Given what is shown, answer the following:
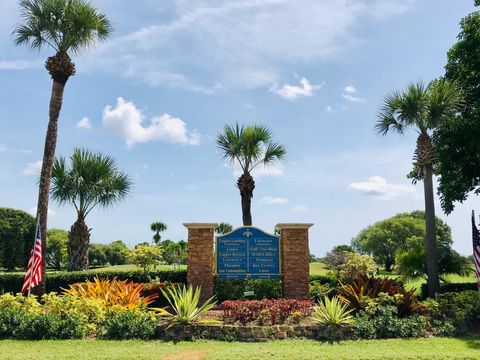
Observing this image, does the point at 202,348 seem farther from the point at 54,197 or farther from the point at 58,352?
the point at 54,197

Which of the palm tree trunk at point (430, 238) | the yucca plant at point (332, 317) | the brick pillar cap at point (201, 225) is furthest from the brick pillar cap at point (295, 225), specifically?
the palm tree trunk at point (430, 238)

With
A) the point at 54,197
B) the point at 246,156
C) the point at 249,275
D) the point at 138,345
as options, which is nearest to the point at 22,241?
the point at 54,197

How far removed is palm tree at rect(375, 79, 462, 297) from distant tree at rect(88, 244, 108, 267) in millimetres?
55951

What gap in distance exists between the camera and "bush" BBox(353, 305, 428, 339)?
392 inches

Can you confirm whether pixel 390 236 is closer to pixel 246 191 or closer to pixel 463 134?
pixel 246 191

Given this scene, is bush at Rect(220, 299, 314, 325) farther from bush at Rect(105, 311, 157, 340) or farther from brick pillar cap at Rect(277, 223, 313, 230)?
brick pillar cap at Rect(277, 223, 313, 230)

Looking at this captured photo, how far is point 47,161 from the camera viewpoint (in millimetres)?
16672

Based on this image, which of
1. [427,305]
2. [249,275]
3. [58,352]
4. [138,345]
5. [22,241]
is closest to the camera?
[58,352]

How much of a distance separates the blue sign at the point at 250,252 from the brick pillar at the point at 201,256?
0.31 meters

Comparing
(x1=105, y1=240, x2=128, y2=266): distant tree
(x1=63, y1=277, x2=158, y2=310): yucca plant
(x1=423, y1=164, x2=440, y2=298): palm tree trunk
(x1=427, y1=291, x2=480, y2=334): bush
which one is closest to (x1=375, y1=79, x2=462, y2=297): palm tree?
(x1=423, y1=164, x2=440, y2=298): palm tree trunk

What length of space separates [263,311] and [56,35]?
13.4 meters

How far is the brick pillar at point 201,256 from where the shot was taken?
48.8 ft

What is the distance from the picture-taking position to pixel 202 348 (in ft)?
28.7

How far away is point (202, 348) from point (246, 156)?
14.3 meters
